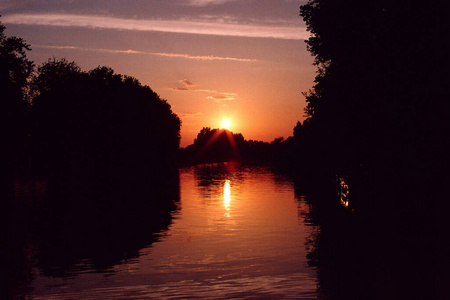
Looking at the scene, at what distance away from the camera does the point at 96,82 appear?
9425 centimetres

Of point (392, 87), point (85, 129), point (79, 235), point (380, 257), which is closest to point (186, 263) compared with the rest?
point (380, 257)

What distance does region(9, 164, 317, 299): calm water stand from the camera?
12.7 meters

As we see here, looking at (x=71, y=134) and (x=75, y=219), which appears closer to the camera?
(x=75, y=219)

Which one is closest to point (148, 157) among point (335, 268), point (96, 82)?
point (96, 82)

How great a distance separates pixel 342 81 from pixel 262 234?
22.3 ft

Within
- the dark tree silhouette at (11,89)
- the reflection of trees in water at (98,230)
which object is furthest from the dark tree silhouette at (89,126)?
the reflection of trees in water at (98,230)

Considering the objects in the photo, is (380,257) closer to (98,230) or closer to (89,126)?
(98,230)

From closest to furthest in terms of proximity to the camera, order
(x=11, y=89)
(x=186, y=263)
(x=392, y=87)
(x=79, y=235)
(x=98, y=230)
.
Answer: (x=186, y=263), (x=392, y=87), (x=79, y=235), (x=98, y=230), (x=11, y=89)

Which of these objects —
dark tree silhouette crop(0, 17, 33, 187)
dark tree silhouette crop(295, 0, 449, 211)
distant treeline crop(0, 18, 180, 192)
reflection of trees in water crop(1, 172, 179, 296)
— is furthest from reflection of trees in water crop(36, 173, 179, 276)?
distant treeline crop(0, 18, 180, 192)

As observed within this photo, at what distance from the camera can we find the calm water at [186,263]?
41.8 ft

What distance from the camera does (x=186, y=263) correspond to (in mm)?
16344

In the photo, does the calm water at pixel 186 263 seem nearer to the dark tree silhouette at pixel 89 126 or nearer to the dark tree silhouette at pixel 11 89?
the dark tree silhouette at pixel 11 89

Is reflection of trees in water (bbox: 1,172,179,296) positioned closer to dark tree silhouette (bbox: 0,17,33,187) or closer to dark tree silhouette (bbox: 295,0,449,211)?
dark tree silhouette (bbox: 295,0,449,211)

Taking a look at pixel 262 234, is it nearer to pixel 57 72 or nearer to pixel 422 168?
pixel 422 168
